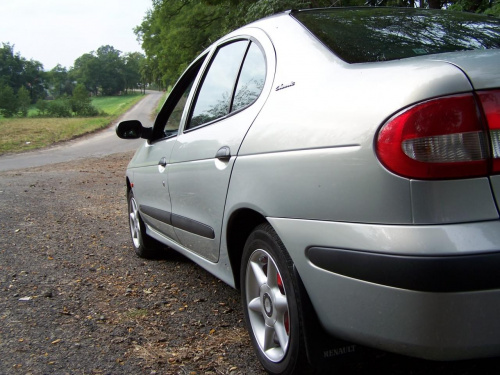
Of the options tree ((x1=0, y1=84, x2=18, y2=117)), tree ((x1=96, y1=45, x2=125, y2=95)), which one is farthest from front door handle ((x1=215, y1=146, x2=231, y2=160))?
tree ((x1=96, y1=45, x2=125, y2=95))

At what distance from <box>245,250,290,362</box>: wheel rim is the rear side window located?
835 mm

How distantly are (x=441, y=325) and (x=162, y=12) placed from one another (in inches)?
1440

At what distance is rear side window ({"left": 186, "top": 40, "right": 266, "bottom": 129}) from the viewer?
2.71m

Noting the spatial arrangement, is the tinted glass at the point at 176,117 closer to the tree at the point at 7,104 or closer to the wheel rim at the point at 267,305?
the wheel rim at the point at 267,305

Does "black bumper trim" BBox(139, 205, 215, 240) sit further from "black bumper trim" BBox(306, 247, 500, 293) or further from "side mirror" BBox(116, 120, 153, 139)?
"black bumper trim" BBox(306, 247, 500, 293)

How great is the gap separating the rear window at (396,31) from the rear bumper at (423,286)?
81cm

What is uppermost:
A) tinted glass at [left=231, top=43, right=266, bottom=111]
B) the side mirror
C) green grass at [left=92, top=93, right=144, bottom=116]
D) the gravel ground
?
tinted glass at [left=231, top=43, right=266, bottom=111]

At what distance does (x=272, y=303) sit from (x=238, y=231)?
490 mm

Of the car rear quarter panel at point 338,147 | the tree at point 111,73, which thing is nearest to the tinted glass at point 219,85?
the car rear quarter panel at point 338,147

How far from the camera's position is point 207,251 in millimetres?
3070

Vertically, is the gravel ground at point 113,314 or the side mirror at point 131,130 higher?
the side mirror at point 131,130

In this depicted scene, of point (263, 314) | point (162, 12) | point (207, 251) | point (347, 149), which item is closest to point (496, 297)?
point (347, 149)

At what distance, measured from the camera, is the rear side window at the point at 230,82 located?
107 inches

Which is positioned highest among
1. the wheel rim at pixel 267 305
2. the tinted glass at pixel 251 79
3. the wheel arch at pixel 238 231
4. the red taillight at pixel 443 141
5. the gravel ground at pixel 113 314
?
the tinted glass at pixel 251 79
